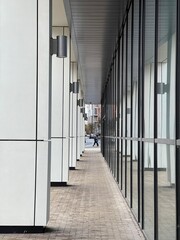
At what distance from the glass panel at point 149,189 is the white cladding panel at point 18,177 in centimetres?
178

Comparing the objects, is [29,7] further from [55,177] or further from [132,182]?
[55,177]

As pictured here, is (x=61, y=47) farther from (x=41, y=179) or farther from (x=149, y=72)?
(x=41, y=179)

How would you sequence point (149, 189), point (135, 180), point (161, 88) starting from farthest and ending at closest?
point (135, 180)
point (149, 189)
point (161, 88)

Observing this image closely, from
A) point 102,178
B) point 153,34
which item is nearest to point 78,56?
point 102,178

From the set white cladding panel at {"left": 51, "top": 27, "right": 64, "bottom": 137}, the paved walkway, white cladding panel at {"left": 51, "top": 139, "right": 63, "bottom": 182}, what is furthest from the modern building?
white cladding panel at {"left": 51, "top": 139, "right": 63, "bottom": 182}

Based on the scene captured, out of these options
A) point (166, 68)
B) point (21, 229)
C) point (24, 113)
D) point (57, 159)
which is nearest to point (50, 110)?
point (24, 113)

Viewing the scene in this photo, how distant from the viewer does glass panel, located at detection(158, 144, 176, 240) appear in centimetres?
515

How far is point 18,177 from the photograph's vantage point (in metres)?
8.16

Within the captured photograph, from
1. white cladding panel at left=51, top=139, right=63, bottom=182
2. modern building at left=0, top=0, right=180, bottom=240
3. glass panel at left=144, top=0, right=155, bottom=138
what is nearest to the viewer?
modern building at left=0, top=0, right=180, bottom=240

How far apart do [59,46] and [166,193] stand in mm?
3837

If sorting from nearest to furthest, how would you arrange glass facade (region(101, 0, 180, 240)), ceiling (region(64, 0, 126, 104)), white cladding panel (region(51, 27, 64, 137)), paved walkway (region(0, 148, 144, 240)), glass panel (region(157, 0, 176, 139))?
glass facade (region(101, 0, 180, 240)) → glass panel (region(157, 0, 176, 139)) → paved walkway (region(0, 148, 144, 240)) → ceiling (region(64, 0, 126, 104)) → white cladding panel (region(51, 27, 64, 137))

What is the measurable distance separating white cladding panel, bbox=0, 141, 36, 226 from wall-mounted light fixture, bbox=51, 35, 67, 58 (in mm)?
1649

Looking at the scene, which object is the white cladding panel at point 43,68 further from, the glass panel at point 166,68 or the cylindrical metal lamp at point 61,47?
the glass panel at point 166,68

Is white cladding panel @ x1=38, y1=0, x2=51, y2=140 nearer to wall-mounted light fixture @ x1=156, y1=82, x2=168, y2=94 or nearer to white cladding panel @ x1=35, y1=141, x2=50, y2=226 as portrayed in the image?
white cladding panel @ x1=35, y1=141, x2=50, y2=226
